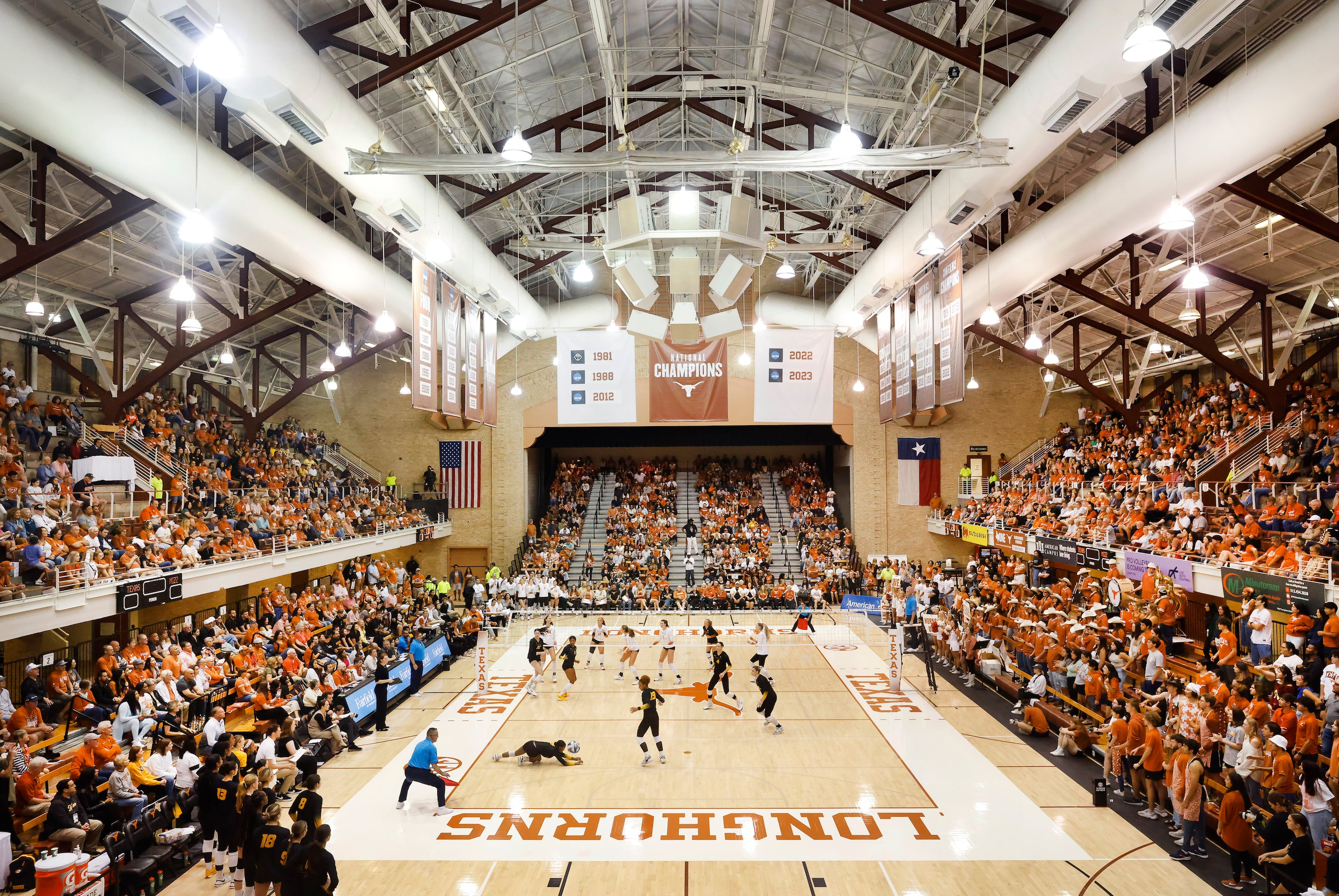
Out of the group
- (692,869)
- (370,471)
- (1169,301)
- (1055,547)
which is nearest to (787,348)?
(1055,547)

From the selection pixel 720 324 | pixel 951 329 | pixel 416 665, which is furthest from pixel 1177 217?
pixel 416 665

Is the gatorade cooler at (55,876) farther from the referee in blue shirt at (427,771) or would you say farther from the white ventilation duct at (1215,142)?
the white ventilation duct at (1215,142)

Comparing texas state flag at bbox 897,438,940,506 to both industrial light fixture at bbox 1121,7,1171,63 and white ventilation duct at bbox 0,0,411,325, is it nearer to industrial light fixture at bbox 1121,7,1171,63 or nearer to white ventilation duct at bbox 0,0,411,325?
white ventilation duct at bbox 0,0,411,325

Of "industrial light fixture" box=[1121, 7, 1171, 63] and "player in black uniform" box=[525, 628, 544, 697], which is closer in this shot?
"industrial light fixture" box=[1121, 7, 1171, 63]

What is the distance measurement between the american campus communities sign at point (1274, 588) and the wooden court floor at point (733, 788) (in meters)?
5.08

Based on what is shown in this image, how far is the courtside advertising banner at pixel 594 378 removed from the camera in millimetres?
21031

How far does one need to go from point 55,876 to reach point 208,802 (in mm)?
1566

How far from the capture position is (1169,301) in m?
22.9

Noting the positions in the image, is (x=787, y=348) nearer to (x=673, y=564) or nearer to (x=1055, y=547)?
(x=1055, y=547)

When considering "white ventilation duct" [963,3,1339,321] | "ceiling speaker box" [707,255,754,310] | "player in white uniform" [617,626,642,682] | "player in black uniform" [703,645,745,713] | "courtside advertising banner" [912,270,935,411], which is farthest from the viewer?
"player in white uniform" [617,626,642,682]

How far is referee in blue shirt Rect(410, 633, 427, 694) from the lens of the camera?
17125 millimetres

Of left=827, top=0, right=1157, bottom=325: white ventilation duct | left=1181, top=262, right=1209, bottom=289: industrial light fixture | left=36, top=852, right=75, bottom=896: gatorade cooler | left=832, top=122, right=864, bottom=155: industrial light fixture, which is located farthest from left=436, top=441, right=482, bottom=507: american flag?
left=1181, top=262, right=1209, bottom=289: industrial light fixture

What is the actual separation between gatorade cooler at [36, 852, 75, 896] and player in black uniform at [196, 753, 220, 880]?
57.1 inches

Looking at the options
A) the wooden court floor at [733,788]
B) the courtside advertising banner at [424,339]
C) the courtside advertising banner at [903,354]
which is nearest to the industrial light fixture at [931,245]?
the courtside advertising banner at [903,354]
